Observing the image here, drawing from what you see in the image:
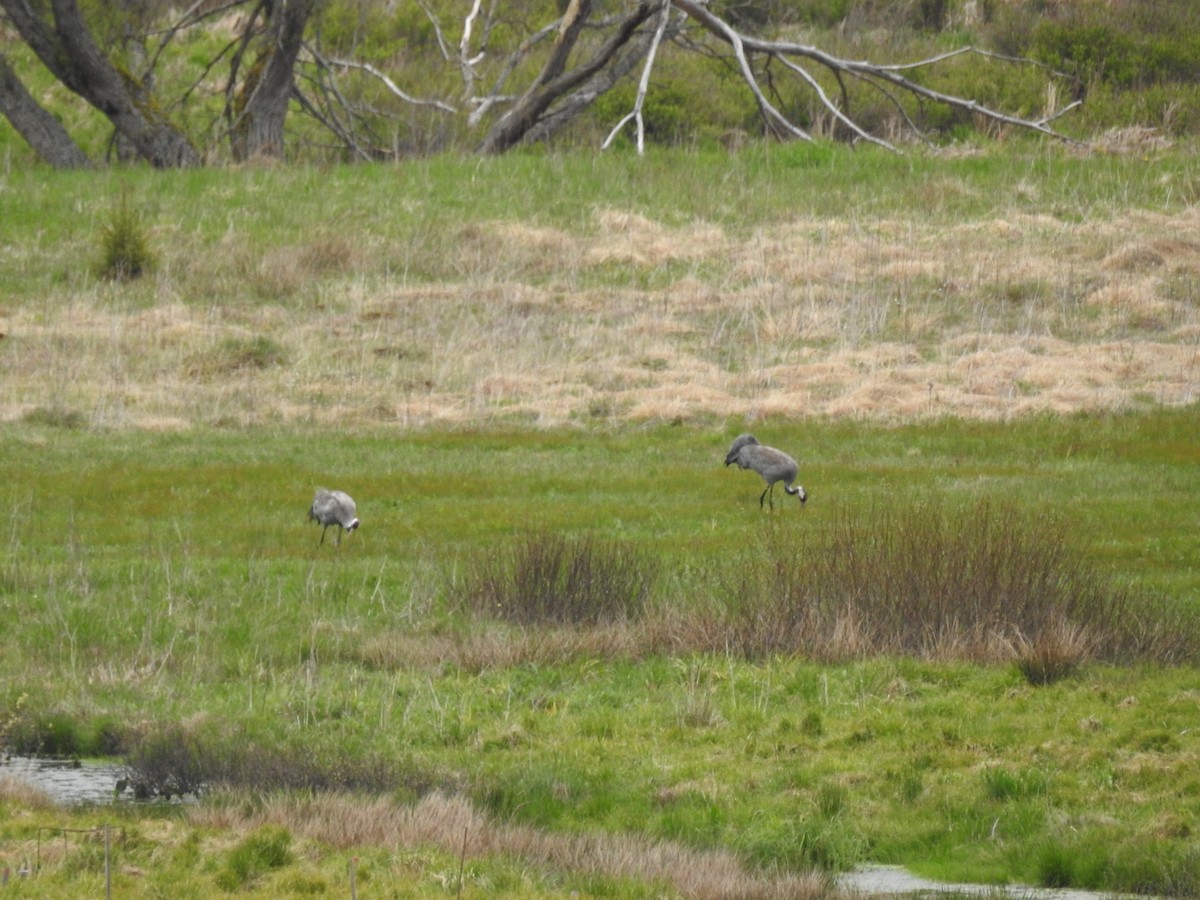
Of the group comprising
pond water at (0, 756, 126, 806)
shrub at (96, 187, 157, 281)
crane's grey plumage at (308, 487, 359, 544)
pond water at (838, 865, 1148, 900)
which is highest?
shrub at (96, 187, 157, 281)

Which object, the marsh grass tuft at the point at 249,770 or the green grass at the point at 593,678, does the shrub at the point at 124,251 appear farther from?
the marsh grass tuft at the point at 249,770

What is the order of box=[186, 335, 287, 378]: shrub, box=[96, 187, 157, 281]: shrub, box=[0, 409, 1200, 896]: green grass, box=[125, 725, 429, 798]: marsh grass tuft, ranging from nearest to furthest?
box=[0, 409, 1200, 896]: green grass → box=[125, 725, 429, 798]: marsh grass tuft → box=[186, 335, 287, 378]: shrub → box=[96, 187, 157, 281]: shrub

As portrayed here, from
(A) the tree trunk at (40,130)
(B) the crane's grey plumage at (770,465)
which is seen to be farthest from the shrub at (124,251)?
(B) the crane's grey plumage at (770,465)

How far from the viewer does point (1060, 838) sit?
386 inches

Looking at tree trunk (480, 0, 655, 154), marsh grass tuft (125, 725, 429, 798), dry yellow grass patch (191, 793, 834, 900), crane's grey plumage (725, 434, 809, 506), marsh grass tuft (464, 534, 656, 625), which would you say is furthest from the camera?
tree trunk (480, 0, 655, 154)

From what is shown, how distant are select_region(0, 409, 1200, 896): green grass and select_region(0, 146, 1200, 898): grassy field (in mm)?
52

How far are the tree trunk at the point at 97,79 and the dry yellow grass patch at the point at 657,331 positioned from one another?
695cm

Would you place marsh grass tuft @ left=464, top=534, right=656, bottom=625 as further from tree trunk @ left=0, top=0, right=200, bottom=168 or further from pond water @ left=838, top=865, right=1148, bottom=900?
tree trunk @ left=0, top=0, right=200, bottom=168

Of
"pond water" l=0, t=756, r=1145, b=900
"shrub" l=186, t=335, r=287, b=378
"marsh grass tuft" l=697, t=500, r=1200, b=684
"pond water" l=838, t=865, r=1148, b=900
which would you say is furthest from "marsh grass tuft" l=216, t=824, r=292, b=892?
"shrub" l=186, t=335, r=287, b=378

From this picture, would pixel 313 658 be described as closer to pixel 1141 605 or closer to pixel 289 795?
pixel 289 795

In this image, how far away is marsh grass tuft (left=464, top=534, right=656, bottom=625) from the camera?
48.5ft

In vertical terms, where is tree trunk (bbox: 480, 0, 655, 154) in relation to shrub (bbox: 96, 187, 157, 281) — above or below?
above

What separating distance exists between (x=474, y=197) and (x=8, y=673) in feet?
76.5

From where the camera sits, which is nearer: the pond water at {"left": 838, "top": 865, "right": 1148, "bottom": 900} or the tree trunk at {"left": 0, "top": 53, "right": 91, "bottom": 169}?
the pond water at {"left": 838, "top": 865, "right": 1148, "bottom": 900}
